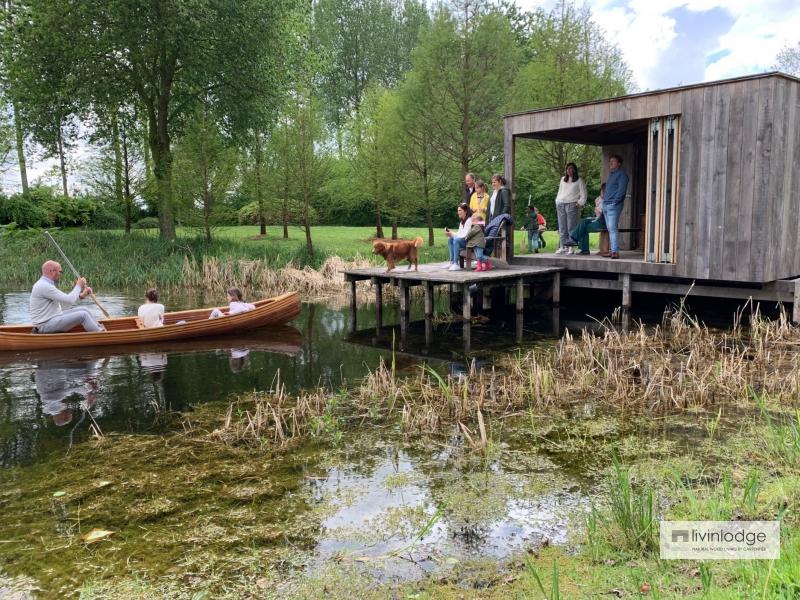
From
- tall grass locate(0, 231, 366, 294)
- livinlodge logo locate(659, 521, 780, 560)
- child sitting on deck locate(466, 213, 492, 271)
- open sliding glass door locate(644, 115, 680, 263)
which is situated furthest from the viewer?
tall grass locate(0, 231, 366, 294)

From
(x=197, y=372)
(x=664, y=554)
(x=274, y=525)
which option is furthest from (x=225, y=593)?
(x=197, y=372)

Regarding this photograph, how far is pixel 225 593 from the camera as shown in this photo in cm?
375

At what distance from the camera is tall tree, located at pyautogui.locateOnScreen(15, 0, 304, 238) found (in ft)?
62.7

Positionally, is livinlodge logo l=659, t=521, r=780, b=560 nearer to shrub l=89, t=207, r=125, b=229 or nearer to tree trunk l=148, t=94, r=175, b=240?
tree trunk l=148, t=94, r=175, b=240

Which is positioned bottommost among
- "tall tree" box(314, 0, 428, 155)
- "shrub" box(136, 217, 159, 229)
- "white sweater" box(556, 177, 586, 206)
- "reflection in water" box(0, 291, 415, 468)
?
"reflection in water" box(0, 291, 415, 468)

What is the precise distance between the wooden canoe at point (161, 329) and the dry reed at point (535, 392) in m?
3.89

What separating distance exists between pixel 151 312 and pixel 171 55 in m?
13.2

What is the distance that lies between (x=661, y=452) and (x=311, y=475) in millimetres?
2831

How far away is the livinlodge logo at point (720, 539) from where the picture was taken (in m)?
3.12

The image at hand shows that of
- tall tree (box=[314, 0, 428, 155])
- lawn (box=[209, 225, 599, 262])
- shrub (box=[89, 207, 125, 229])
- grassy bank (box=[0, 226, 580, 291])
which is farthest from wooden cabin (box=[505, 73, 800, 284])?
tall tree (box=[314, 0, 428, 155])

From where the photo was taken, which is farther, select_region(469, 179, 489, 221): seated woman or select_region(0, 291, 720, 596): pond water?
select_region(469, 179, 489, 221): seated woman

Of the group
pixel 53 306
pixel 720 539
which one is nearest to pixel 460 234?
pixel 53 306

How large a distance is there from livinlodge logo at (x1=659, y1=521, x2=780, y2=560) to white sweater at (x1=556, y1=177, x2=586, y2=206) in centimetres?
1078

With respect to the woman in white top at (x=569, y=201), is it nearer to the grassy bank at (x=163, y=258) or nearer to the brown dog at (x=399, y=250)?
the brown dog at (x=399, y=250)
